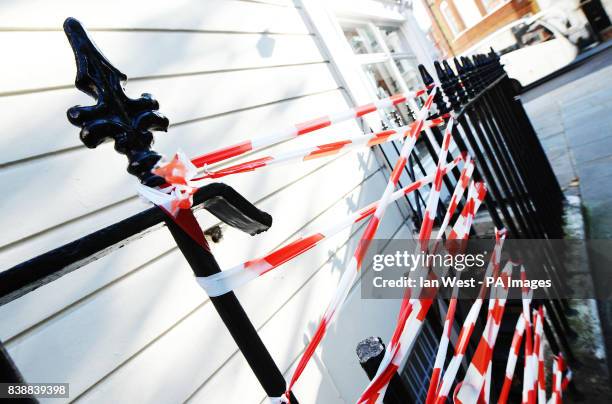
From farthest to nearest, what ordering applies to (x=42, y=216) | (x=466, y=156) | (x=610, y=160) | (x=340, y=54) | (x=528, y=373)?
1. (x=610, y=160)
2. (x=340, y=54)
3. (x=466, y=156)
4. (x=528, y=373)
5. (x=42, y=216)

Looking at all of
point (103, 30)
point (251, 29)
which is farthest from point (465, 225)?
point (103, 30)

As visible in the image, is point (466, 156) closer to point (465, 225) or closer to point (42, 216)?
point (465, 225)

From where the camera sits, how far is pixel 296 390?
1.69 meters

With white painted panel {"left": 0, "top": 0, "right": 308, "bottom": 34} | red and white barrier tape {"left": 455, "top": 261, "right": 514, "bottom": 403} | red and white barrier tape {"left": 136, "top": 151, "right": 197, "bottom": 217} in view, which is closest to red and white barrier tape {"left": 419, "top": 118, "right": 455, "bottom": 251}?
red and white barrier tape {"left": 455, "top": 261, "right": 514, "bottom": 403}

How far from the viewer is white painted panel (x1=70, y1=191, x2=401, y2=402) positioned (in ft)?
3.94

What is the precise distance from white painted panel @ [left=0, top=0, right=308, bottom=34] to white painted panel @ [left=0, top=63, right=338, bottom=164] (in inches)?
11.2

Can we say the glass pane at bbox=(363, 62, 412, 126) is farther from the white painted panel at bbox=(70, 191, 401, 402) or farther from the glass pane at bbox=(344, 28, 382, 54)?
the white painted panel at bbox=(70, 191, 401, 402)

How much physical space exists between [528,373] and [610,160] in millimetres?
3657

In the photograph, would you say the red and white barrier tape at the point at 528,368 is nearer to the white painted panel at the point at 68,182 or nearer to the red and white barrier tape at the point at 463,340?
the red and white barrier tape at the point at 463,340

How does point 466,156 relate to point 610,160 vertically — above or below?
above

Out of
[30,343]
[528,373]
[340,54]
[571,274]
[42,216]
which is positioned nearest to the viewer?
[30,343]

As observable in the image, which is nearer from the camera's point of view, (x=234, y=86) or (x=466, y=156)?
(x=234, y=86)

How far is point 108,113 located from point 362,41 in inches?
177

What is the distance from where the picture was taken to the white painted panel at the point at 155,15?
4.10 ft
